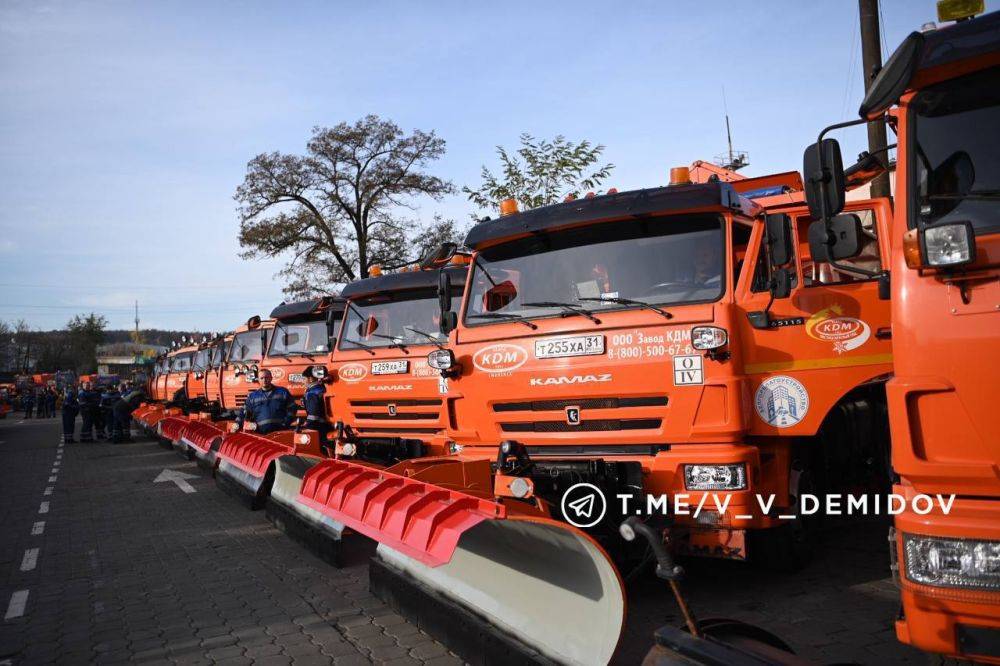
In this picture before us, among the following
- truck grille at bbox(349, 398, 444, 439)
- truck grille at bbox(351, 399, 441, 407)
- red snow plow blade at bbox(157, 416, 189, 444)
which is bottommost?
red snow plow blade at bbox(157, 416, 189, 444)

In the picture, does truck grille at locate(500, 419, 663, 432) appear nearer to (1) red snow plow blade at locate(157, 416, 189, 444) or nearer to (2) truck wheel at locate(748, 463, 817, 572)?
(2) truck wheel at locate(748, 463, 817, 572)

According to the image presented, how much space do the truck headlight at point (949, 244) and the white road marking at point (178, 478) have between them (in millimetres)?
11087

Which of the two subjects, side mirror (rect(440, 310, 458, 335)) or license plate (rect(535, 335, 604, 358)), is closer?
license plate (rect(535, 335, 604, 358))

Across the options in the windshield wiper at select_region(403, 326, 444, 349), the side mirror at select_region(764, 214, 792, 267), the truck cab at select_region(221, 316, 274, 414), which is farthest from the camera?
the truck cab at select_region(221, 316, 274, 414)

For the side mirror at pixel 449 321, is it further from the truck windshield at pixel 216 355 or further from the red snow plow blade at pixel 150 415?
the red snow plow blade at pixel 150 415

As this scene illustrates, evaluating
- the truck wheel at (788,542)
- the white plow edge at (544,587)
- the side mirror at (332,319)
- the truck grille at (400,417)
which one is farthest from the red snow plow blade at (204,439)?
the truck wheel at (788,542)

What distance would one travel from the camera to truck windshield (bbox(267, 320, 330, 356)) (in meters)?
12.0

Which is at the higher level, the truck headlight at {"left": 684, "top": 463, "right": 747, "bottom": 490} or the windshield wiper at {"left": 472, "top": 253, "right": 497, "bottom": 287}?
the windshield wiper at {"left": 472, "top": 253, "right": 497, "bottom": 287}

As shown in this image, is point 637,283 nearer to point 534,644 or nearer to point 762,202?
point 762,202

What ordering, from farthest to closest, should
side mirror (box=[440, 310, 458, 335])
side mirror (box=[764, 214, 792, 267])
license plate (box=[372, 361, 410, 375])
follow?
license plate (box=[372, 361, 410, 375]) → side mirror (box=[440, 310, 458, 335]) → side mirror (box=[764, 214, 792, 267])

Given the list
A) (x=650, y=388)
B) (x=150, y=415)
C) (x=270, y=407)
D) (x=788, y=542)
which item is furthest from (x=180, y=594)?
(x=150, y=415)

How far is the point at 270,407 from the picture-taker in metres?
11.1

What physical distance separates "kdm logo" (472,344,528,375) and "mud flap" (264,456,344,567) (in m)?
1.85

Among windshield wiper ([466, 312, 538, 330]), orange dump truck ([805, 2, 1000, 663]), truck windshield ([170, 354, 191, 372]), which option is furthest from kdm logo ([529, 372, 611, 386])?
truck windshield ([170, 354, 191, 372])
